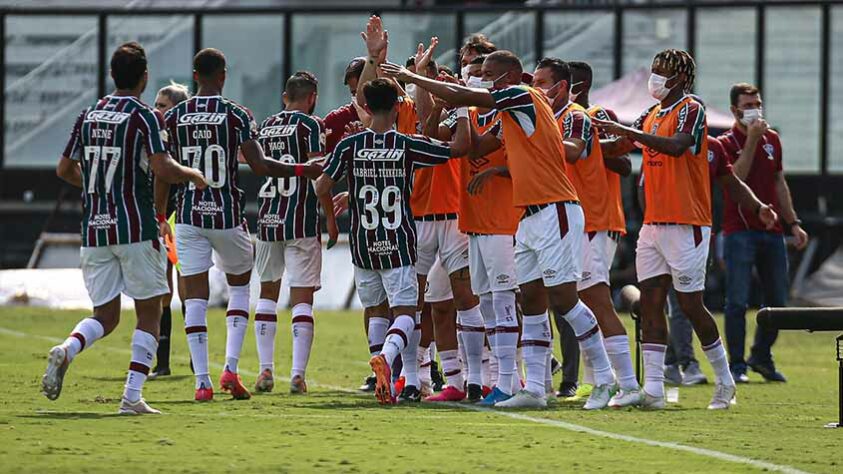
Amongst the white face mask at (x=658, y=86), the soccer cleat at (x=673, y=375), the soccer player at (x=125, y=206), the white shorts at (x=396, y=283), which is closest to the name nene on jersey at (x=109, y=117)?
the soccer player at (x=125, y=206)

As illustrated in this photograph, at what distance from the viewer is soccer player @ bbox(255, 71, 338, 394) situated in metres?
12.0

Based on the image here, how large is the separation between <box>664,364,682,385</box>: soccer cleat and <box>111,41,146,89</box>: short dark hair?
20.5 ft

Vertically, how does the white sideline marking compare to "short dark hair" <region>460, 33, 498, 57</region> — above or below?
below

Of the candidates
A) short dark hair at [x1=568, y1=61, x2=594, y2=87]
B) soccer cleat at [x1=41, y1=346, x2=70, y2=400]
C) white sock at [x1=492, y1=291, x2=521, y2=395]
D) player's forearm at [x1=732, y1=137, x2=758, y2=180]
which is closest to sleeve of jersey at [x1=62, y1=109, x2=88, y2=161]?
soccer cleat at [x1=41, y1=346, x2=70, y2=400]

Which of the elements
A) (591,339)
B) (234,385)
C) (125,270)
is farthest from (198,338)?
(591,339)

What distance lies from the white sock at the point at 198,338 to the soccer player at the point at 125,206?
1204 millimetres

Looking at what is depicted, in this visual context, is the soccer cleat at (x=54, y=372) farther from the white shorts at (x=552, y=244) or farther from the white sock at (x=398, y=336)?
the white shorts at (x=552, y=244)

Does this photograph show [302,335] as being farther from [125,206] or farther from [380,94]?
Result: [125,206]

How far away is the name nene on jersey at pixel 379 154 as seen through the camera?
1075 centimetres

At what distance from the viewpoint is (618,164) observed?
12055 millimetres

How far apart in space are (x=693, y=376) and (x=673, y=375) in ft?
0.60

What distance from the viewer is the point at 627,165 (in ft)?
39.8

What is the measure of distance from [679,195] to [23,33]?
19.6m

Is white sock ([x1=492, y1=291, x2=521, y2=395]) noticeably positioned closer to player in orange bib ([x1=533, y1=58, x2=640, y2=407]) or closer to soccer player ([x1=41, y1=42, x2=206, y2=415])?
player in orange bib ([x1=533, y1=58, x2=640, y2=407])
